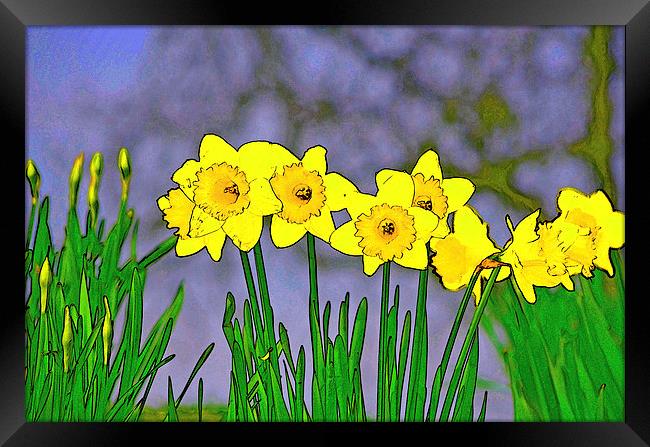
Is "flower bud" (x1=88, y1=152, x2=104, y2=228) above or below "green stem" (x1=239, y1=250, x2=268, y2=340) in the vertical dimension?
above

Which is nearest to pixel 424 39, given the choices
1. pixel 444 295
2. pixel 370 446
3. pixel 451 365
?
pixel 444 295

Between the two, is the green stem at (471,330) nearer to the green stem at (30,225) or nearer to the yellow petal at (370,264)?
the yellow petal at (370,264)

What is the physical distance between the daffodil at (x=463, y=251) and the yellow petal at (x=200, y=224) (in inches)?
15.3

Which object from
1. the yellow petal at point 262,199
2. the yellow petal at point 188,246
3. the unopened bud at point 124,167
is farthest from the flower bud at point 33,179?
the yellow petal at point 262,199

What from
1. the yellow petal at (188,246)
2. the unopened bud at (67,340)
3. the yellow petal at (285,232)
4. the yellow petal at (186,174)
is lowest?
the unopened bud at (67,340)

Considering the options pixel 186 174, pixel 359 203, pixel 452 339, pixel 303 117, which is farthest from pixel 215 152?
pixel 452 339

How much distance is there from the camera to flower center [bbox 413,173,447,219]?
112 centimetres

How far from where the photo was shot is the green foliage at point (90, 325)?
1133 millimetres

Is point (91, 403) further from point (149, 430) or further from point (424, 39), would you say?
point (424, 39)

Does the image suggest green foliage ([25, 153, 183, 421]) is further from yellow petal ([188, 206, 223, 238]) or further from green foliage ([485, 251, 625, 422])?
green foliage ([485, 251, 625, 422])

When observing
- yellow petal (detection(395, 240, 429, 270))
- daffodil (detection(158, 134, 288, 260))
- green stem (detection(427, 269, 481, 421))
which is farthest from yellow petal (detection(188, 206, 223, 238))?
green stem (detection(427, 269, 481, 421))

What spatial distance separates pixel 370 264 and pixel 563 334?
36cm

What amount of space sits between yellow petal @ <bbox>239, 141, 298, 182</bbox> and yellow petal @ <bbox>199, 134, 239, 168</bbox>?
2 cm
